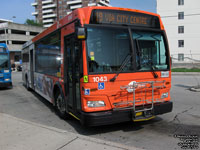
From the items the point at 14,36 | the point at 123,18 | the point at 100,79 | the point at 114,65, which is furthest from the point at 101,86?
the point at 14,36

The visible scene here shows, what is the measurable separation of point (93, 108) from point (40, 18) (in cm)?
11830

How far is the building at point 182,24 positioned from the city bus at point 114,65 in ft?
133

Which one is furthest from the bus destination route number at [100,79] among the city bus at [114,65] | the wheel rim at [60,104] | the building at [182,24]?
the building at [182,24]

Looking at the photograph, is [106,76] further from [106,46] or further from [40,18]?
[40,18]

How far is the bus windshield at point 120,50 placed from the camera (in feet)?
15.6

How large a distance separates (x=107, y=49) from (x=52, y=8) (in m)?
113

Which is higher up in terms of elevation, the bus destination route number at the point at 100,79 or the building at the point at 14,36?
the building at the point at 14,36

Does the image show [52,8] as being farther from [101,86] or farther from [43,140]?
[43,140]

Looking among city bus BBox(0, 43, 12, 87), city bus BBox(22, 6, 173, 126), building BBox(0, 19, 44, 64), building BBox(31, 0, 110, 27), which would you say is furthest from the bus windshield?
building BBox(31, 0, 110, 27)

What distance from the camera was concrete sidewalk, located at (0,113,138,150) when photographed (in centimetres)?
420

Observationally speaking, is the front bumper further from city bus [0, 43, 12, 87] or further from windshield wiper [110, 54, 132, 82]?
city bus [0, 43, 12, 87]

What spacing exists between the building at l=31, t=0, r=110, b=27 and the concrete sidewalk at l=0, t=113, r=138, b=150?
332ft

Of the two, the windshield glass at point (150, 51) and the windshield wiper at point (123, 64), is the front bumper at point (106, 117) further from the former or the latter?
the windshield glass at point (150, 51)

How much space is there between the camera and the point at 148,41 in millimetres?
5379
